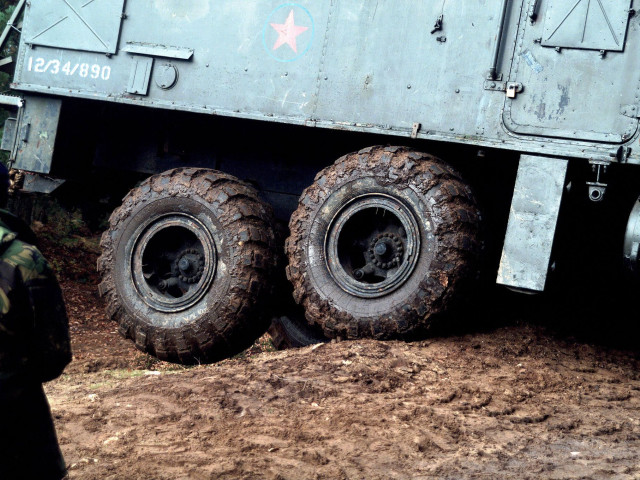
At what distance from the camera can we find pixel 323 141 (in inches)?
287

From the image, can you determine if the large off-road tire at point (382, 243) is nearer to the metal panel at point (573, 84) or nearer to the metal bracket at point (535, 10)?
the metal panel at point (573, 84)

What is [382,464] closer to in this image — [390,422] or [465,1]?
[390,422]

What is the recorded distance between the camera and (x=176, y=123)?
7.72 meters

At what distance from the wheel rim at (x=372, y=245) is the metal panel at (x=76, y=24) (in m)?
2.68

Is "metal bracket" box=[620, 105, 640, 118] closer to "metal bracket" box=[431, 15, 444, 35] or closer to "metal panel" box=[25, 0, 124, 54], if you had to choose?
"metal bracket" box=[431, 15, 444, 35]

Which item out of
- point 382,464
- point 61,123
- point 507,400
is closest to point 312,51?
point 61,123

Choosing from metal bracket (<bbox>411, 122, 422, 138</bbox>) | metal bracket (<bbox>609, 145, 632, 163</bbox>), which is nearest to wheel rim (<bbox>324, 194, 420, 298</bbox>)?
metal bracket (<bbox>411, 122, 422, 138</bbox>)

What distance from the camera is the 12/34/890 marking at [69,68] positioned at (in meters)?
7.38

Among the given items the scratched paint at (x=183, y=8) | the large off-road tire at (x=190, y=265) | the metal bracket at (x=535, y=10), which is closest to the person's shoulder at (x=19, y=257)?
the large off-road tire at (x=190, y=265)

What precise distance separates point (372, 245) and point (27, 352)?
163 inches

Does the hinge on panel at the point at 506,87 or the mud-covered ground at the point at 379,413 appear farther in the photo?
the hinge on panel at the point at 506,87

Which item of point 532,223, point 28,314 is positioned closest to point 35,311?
point 28,314

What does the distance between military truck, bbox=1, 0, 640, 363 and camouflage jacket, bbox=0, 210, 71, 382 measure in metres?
3.74

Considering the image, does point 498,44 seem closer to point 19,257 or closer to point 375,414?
point 375,414
